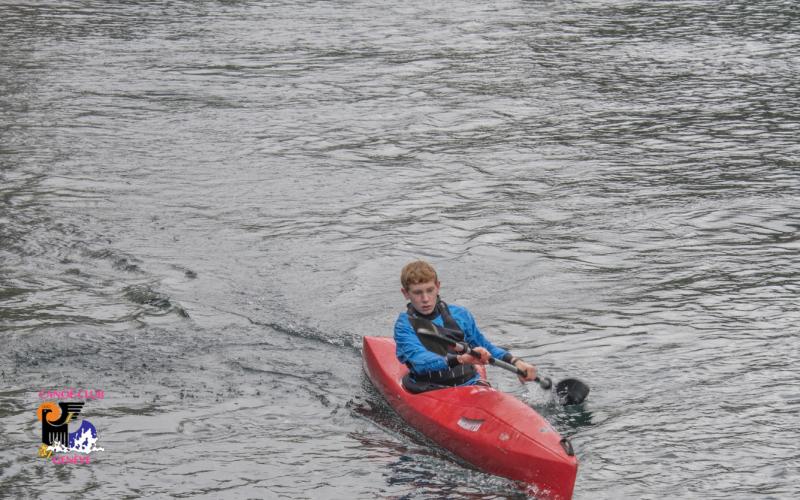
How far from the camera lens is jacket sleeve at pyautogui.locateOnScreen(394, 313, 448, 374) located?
844cm

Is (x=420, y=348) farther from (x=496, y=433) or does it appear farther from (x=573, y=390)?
(x=573, y=390)

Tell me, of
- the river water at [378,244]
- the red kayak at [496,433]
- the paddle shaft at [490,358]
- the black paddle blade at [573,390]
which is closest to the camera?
the red kayak at [496,433]

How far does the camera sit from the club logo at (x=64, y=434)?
324 inches

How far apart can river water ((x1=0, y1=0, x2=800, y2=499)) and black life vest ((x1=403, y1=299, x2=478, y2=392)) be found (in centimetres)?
43

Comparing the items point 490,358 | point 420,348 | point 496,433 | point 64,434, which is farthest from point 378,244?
point 496,433

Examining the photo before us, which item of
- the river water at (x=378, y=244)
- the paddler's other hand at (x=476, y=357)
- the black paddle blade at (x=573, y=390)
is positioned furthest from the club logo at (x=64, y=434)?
the black paddle blade at (x=573, y=390)

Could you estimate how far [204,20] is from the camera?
28.3 meters

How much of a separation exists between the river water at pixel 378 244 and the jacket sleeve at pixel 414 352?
526mm

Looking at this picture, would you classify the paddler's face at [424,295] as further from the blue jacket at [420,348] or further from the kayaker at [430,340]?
the blue jacket at [420,348]

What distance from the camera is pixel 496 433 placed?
7750 millimetres

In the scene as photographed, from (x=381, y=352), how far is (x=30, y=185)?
7.82m

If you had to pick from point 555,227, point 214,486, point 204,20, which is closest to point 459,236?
point 555,227

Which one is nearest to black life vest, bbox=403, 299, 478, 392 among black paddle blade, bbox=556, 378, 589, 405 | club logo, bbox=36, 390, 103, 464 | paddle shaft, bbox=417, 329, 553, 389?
paddle shaft, bbox=417, 329, 553, 389

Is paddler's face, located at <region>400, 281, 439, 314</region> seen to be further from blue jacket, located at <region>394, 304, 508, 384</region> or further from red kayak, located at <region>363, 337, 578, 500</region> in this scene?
red kayak, located at <region>363, 337, 578, 500</region>
